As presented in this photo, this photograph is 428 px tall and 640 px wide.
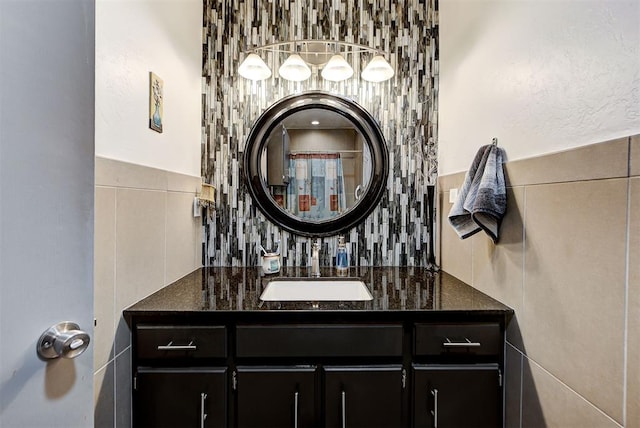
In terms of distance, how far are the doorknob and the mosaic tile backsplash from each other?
136cm

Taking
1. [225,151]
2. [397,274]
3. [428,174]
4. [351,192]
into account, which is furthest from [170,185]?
[428,174]

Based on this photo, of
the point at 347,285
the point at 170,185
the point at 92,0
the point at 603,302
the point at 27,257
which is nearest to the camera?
the point at 27,257

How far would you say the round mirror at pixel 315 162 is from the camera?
1874 mm

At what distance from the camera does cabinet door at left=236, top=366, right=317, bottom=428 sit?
1.17 metres

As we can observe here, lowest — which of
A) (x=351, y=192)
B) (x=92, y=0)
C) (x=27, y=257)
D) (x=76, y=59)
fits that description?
(x=27, y=257)

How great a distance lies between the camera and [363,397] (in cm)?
118

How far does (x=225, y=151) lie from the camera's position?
191 centimetres

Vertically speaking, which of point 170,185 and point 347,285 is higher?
point 170,185

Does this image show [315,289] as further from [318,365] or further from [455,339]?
[455,339]

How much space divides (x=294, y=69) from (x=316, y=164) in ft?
1.67

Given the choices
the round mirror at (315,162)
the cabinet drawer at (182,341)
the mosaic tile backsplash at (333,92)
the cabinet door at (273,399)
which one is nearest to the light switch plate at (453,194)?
the mosaic tile backsplash at (333,92)

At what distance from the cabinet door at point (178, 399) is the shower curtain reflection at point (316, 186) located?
97 cm

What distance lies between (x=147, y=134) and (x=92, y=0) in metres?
0.76

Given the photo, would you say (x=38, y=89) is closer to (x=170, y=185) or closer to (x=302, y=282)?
(x=170, y=185)
